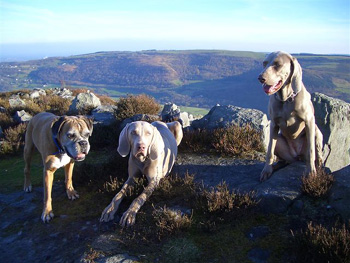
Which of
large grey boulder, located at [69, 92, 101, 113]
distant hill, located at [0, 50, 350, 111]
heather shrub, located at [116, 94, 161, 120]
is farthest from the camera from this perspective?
distant hill, located at [0, 50, 350, 111]

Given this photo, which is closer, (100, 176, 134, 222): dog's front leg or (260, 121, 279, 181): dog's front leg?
(100, 176, 134, 222): dog's front leg

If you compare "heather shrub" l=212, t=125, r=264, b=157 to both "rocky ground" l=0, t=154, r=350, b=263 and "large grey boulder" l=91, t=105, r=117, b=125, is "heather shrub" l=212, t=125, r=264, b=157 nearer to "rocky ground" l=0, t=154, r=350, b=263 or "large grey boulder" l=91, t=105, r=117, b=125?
"rocky ground" l=0, t=154, r=350, b=263

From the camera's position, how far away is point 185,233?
3.75 meters

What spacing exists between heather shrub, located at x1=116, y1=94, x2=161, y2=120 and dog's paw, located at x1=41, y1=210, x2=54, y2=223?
4.66m

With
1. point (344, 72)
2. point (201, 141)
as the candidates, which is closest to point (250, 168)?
point (201, 141)

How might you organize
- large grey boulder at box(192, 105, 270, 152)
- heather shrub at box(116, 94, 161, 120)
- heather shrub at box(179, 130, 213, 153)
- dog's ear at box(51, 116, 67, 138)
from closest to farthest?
dog's ear at box(51, 116, 67, 138) < heather shrub at box(179, 130, 213, 153) < large grey boulder at box(192, 105, 270, 152) < heather shrub at box(116, 94, 161, 120)

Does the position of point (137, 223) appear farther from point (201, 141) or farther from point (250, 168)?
point (201, 141)

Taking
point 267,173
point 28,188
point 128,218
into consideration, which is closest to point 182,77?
point 28,188

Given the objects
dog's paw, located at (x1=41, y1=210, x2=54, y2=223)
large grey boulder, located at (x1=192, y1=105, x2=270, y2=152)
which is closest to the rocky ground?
dog's paw, located at (x1=41, y1=210, x2=54, y2=223)

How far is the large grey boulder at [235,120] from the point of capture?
711 cm

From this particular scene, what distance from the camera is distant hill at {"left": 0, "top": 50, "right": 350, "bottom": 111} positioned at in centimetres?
5459

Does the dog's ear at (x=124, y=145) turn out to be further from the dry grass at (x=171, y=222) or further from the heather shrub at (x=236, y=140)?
the heather shrub at (x=236, y=140)

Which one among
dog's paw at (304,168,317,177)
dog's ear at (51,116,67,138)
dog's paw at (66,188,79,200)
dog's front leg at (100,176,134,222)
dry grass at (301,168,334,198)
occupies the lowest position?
dog's paw at (66,188,79,200)

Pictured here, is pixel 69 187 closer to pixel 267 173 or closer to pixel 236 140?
pixel 267 173
